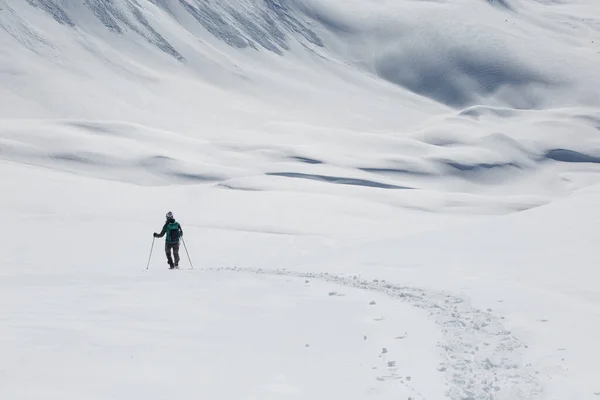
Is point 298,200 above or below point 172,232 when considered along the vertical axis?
above

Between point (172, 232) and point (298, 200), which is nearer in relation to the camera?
point (172, 232)

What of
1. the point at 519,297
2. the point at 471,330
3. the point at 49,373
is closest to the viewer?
the point at 49,373

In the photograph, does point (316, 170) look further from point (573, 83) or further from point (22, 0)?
point (573, 83)

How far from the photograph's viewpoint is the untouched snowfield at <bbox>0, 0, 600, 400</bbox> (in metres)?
8.69

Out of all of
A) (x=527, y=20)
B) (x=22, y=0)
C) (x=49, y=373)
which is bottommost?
(x=49, y=373)

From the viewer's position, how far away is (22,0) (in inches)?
3757

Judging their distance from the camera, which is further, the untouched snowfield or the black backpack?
the black backpack

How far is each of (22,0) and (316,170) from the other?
155 feet

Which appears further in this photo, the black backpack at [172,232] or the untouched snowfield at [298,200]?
the black backpack at [172,232]

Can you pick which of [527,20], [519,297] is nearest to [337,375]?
[519,297]

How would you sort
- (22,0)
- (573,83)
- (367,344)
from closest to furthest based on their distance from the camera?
1. (367,344)
2. (22,0)
3. (573,83)

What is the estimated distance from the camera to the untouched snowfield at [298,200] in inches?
342

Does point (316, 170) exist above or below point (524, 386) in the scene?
above

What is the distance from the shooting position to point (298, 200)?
48906 mm
